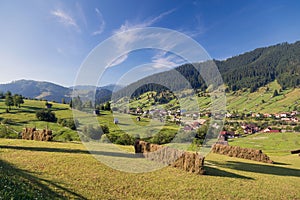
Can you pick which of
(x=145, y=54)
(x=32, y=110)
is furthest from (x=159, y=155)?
(x=32, y=110)

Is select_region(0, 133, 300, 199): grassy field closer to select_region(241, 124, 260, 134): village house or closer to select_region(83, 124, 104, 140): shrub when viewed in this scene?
select_region(83, 124, 104, 140): shrub

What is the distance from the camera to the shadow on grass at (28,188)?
721 cm

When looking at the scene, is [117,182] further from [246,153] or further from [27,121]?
[27,121]

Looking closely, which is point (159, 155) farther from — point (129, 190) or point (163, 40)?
point (163, 40)

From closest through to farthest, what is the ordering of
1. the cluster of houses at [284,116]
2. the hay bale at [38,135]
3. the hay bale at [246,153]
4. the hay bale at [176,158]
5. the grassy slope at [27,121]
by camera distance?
1. the hay bale at [176,158]
2. the hay bale at [38,135]
3. the hay bale at [246,153]
4. the grassy slope at [27,121]
5. the cluster of houses at [284,116]

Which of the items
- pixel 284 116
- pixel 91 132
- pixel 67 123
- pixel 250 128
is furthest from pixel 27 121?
pixel 284 116

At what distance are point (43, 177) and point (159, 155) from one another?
34.2 feet

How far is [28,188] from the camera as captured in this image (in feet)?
28.8

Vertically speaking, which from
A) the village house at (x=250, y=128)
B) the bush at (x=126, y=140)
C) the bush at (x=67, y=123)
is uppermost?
the bush at (x=67, y=123)

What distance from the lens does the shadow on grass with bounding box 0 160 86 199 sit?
721 centimetres

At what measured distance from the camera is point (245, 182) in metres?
15.9

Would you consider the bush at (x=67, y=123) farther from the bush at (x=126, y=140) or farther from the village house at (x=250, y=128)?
the village house at (x=250, y=128)

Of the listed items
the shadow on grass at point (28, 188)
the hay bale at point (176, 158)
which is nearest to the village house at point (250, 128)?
the hay bale at point (176, 158)

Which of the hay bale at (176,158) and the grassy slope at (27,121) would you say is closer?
the hay bale at (176,158)
